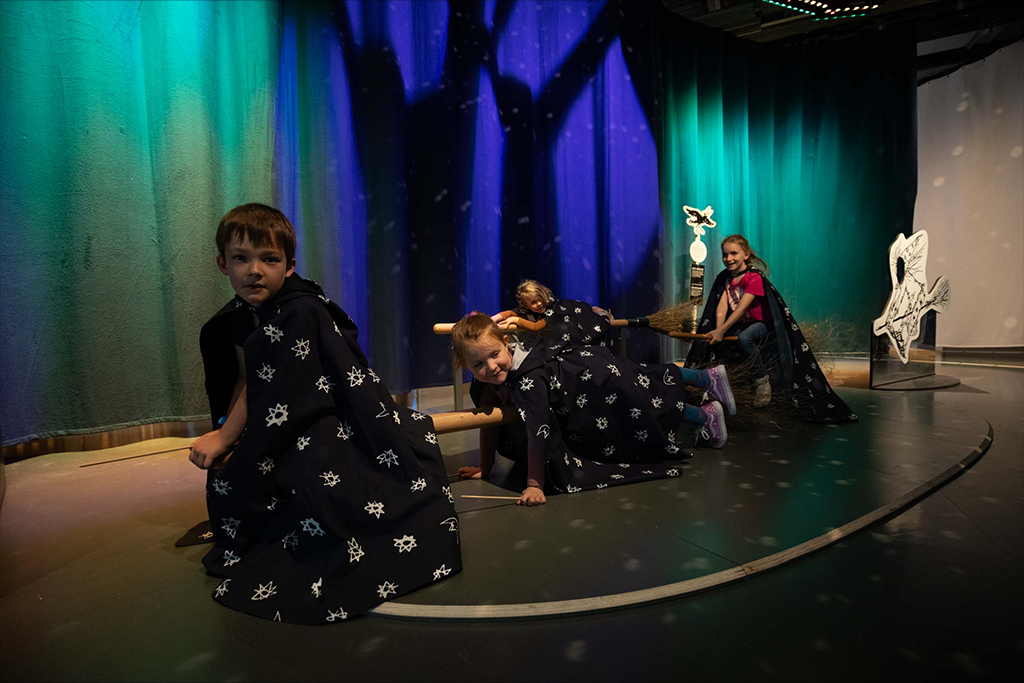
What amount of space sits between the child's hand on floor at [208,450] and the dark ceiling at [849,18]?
4010 mm

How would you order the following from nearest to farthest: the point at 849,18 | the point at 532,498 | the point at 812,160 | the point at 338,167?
the point at 532,498
the point at 338,167
the point at 849,18
the point at 812,160

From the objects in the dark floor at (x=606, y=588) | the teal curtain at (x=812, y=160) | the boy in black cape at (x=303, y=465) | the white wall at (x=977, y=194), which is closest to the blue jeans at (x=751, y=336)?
the dark floor at (x=606, y=588)

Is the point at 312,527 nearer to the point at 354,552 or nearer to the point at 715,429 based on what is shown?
the point at 354,552

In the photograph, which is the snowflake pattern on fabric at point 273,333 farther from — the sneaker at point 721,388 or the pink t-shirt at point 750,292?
the pink t-shirt at point 750,292

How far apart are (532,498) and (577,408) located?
377 millimetres

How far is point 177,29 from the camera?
2428 mm

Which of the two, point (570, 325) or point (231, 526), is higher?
point (570, 325)

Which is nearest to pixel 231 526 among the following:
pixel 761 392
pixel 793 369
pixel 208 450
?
pixel 208 450

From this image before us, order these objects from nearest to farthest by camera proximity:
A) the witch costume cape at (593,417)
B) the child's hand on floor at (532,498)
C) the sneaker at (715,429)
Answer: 1. the child's hand on floor at (532,498)
2. the witch costume cape at (593,417)
3. the sneaker at (715,429)

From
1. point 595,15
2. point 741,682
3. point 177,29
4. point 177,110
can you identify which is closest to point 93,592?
point 741,682

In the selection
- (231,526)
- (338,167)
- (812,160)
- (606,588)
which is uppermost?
(812,160)

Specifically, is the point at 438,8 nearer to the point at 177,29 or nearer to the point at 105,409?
the point at 177,29

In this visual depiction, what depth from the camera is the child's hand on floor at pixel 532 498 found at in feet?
5.71

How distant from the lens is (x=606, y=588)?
1209 mm
